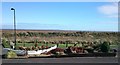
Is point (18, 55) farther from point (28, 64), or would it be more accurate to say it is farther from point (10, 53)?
point (28, 64)

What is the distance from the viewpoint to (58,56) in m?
19.0

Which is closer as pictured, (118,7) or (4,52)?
(118,7)

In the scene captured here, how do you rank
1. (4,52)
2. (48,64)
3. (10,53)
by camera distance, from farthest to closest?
1. (4,52)
2. (10,53)
3. (48,64)

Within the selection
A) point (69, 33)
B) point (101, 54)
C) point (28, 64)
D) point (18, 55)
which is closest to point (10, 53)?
point (18, 55)

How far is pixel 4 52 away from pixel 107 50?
7.39m

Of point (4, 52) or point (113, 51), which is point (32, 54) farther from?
point (113, 51)

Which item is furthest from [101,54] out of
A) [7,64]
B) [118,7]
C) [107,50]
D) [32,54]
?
[118,7]

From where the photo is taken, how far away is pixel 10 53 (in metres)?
18.9

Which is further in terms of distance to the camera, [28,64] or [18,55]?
[18,55]

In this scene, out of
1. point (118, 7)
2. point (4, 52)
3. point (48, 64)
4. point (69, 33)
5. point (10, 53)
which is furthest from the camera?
point (69, 33)

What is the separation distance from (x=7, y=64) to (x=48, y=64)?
206 centimetres

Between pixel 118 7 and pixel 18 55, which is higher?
pixel 118 7

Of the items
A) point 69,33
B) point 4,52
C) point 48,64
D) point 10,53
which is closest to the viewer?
point 48,64

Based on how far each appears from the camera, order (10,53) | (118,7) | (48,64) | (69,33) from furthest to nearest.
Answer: (69,33) < (10,53) < (48,64) < (118,7)
